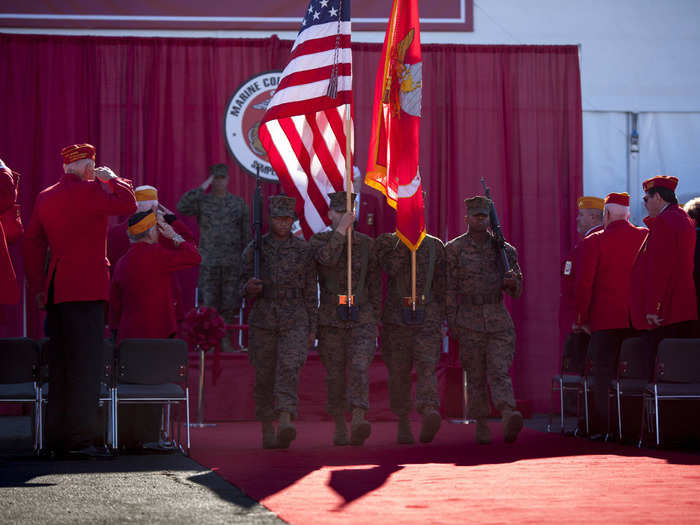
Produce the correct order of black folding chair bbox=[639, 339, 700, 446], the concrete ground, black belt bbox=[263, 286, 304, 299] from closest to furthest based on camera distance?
the concrete ground
black folding chair bbox=[639, 339, 700, 446]
black belt bbox=[263, 286, 304, 299]

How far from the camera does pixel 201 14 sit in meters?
10.7

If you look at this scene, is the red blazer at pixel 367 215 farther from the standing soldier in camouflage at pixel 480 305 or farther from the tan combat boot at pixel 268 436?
the tan combat boot at pixel 268 436

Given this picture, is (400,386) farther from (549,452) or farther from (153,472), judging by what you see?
(153,472)

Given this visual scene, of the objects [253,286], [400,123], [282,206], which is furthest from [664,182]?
[253,286]

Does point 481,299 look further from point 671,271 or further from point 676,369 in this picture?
point 676,369

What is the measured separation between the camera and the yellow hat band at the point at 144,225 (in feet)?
23.0

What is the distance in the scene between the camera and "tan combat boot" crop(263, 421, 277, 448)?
→ 6723 mm

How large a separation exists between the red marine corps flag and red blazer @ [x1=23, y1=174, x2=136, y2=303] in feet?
6.44

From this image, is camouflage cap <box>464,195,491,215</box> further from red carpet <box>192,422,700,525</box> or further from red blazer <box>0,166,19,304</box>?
red blazer <box>0,166,19,304</box>

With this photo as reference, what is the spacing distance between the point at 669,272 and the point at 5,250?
13.5 ft

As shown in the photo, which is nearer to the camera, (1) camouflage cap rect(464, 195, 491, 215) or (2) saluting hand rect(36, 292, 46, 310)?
(2) saluting hand rect(36, 292, 46, 310)

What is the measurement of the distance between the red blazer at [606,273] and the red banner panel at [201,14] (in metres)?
4.02

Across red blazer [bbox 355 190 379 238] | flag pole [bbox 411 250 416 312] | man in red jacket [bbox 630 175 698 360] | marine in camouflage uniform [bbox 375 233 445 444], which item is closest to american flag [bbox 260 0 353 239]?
marine in camouflage uniform [bbox 375 233 445 444]

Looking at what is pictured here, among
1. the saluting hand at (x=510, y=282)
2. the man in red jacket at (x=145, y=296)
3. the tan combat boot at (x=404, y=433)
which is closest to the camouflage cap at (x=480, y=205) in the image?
the saluting hand at (x=510, y=282)
